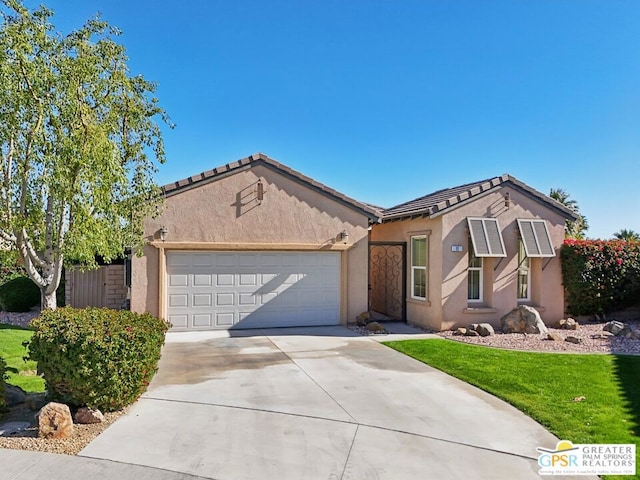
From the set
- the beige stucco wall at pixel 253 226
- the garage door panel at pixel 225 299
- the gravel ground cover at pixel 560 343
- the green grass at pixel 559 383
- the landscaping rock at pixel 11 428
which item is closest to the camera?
the landscaping rock at pixel 11 428

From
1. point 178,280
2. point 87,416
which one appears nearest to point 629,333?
point 178,280

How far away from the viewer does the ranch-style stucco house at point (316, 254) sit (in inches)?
524

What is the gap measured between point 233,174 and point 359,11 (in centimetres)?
624

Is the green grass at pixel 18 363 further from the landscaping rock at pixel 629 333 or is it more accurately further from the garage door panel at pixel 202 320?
the landscaping rock at pixel 629 333

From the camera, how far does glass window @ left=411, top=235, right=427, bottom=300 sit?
14664mm

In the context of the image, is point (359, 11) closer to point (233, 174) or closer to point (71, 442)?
point (233, 174)

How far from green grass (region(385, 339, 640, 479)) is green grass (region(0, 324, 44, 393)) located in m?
8.02

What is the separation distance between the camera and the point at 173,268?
13289mm

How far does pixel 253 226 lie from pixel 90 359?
8418 millimetres

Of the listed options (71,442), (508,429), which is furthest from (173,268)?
(508,429)

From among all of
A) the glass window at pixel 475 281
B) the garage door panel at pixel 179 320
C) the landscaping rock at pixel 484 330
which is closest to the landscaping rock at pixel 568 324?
the glass window at pixel 475 281

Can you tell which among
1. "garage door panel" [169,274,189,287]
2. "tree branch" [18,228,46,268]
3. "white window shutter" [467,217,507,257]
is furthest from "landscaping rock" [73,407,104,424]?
"white window shutter" [467,217,507,257]

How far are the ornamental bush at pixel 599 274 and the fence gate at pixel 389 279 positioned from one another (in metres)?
5.57

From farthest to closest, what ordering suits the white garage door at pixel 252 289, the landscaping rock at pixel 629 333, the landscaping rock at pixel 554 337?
the white garage door at pixel 252 289 → the landscaping rock at pixel 629 333 → the landscaping rock at pixel 554 337
